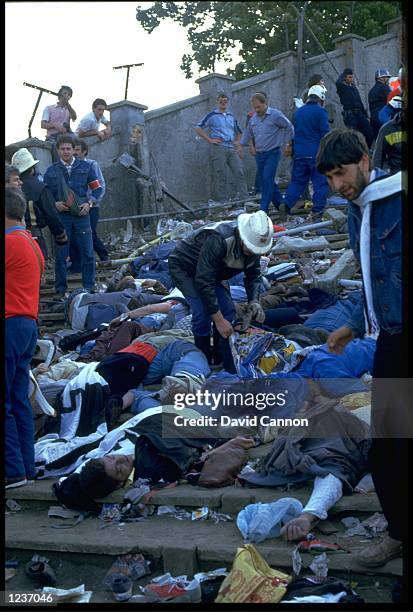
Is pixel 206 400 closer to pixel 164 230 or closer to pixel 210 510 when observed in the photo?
pixel 210 510

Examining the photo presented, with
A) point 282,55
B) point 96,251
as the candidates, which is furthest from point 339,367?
point 282,55

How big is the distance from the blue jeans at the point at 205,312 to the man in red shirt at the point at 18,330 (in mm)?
1689

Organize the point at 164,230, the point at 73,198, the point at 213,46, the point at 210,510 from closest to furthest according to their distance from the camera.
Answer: the point at 210,510
the point at 73,198
the point at 164,230
the point at 213,46

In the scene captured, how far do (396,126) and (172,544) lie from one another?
3765 millimetres

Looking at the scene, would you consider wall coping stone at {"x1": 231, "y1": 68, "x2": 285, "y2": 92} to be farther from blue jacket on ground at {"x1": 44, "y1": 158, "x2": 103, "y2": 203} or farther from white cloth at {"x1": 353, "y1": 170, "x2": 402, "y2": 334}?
white cloth at {"x1": 353, "y1": 170, "x2": 402, "y2": 334}

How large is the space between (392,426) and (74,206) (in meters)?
7.35

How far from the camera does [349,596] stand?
4.05 m

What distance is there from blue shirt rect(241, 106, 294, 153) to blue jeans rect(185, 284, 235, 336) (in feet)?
21.0

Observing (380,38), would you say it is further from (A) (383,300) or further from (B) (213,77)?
(A) (383,300)

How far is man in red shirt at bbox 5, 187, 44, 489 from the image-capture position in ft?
18.9

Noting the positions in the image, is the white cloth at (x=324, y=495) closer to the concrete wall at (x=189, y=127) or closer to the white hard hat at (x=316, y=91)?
the white hard hat at (x=316, y=91)

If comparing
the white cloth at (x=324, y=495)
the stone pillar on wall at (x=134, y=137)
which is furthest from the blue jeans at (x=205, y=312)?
the stone pillar on wall at (x=134, y=137)

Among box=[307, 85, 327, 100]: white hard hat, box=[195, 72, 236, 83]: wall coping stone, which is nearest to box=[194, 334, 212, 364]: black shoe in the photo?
box=[307, 85, 327, 100]: white hard hat

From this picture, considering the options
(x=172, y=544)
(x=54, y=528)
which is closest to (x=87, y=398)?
(x=54, y=528)
